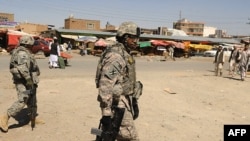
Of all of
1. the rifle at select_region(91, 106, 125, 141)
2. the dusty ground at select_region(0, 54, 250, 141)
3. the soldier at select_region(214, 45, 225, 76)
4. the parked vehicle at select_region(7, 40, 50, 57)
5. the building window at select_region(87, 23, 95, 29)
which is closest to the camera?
the rifle at select_region(91, 106, 125, 141)

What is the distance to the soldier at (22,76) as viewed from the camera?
5.36m

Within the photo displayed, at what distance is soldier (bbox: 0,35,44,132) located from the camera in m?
5.36

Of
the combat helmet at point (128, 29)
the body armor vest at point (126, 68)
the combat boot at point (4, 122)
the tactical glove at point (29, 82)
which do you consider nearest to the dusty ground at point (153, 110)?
the combat boot at point (4, 122)

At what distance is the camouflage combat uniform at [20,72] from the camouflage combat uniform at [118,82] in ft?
7.30

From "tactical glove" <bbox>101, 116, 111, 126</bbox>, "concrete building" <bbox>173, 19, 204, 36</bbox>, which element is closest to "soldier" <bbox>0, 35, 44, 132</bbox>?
"tactical glove" <bbox>101, 116, 111, 126</bbox>

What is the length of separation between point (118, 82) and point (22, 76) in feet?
8.35

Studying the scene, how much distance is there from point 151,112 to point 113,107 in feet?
12.9

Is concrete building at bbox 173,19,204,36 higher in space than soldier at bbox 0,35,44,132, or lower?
higher

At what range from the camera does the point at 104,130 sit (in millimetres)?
3371

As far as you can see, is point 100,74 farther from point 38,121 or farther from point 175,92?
point 175,92

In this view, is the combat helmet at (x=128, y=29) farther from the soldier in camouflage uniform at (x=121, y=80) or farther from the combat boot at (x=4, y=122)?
the combat boot at (x=4, y=122)

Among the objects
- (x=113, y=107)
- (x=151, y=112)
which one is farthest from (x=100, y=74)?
(x=151, y=112)

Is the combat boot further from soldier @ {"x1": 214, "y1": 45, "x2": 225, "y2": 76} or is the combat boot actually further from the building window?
the building window

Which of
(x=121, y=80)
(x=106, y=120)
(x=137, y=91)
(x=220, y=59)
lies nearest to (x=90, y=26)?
(x=220, y=59)
